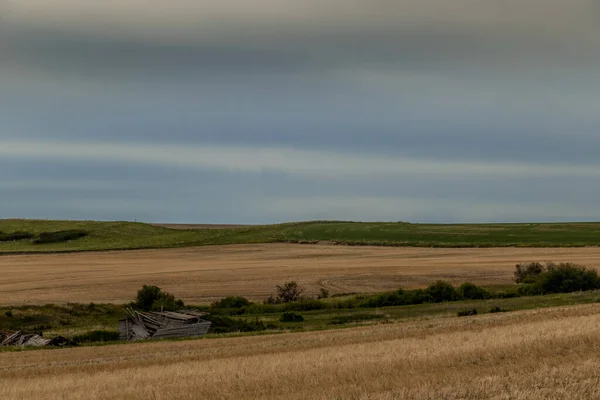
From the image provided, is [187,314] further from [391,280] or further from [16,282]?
[16,282]

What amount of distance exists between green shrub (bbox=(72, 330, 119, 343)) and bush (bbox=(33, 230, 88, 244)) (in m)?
121

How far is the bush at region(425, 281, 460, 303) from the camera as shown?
202 ft

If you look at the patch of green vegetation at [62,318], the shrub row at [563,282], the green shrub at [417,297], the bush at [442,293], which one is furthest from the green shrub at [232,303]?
the shrub row at [563,282]

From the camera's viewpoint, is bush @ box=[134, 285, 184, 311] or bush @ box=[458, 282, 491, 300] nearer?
bush @ box=[134, 285, 184, 311]

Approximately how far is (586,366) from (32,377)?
16469mm

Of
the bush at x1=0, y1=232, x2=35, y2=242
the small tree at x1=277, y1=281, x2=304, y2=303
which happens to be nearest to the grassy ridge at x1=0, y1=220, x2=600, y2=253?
the bush at x1=0, y1=232, x2=35, y2=242

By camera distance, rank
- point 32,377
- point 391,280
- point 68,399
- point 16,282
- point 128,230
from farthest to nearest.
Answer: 1. point 128,230
2. point 16,282
3. point 391,280
4. point 32,377
5. point 68,399

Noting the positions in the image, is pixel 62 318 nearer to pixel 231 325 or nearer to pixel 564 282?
pixel 231 325

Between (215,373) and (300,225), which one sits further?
(300,225)

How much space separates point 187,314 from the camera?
165 feet

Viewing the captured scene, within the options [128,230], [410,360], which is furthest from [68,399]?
[128,230]

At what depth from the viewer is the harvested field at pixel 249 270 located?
76375 mm

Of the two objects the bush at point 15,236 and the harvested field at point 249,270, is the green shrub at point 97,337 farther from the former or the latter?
the bush at point 15,236

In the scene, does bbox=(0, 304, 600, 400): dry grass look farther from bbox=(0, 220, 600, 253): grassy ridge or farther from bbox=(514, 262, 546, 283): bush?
bbox=(0, 220, 600, 253): grassy ridge
